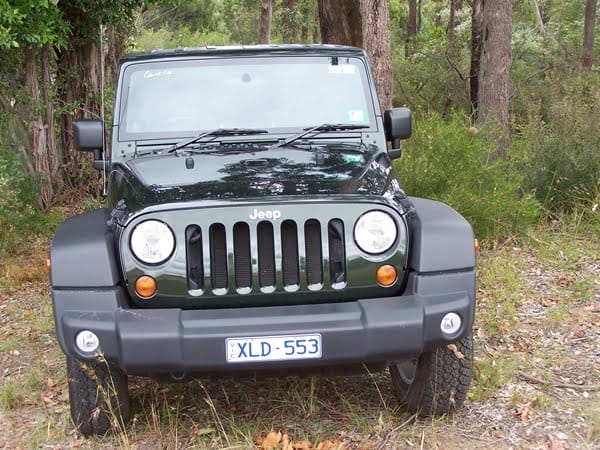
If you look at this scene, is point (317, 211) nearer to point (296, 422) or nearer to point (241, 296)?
point (241, 296)

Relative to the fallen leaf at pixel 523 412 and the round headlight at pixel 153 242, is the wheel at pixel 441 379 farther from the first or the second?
the round headlight at pixel 153 242

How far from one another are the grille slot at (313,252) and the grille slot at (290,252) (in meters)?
0.05

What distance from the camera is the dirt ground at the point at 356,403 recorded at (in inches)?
141

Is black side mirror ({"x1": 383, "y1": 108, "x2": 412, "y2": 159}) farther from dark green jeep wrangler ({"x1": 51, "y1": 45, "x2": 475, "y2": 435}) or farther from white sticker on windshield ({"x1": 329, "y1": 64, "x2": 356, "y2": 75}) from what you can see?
dark green jeep wrangler ({"x1": 51, "y1": 45, "x2": 475, "y2": 435})

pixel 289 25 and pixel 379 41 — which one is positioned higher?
pixel 289 25

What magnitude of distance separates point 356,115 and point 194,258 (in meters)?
1.67

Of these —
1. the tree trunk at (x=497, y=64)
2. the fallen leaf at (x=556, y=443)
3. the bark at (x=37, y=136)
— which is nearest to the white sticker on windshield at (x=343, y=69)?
the fallen leaf at (x=556, y=443)

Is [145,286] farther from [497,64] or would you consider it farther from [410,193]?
[497,64]

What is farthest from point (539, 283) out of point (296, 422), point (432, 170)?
point (296, 422)

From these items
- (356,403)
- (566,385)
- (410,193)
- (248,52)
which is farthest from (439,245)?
(410,193)

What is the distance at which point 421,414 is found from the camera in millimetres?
3736

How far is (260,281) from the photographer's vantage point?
125 inches

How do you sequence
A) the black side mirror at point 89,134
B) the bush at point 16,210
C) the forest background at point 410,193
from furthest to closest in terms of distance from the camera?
1. the bush at point 16,210
2. the black side mirror at point 89,134
3. the forest background at point 410,193

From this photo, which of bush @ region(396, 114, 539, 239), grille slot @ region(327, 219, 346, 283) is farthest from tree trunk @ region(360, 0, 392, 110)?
grille slot @ region(327, 219, 346, 283)
